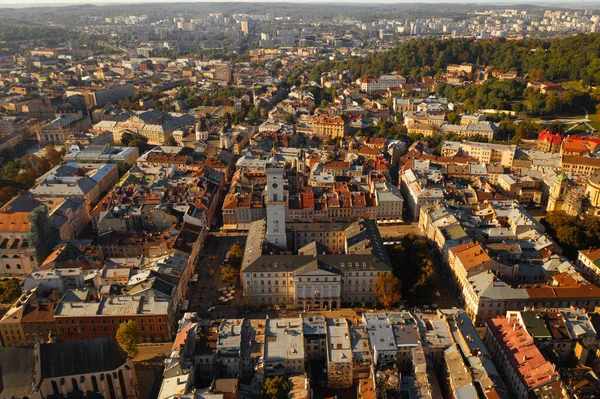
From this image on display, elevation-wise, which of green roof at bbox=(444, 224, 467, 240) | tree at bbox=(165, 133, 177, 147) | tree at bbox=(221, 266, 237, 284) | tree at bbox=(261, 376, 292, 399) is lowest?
tree at bbox=(165, 133, 177, 147)

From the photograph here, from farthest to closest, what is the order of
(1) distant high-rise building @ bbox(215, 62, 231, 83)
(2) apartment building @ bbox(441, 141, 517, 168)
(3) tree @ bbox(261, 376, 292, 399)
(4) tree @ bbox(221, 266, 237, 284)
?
(1) distant high-rise building @ bbox(215, 62, 231, 83) < (2) apartment building @ bbox(441, 141, 517, 168) < (4) tree @ bbox(221, 266, 237, 284) < (3) tree @ bbox(261, 376, 292, 399)

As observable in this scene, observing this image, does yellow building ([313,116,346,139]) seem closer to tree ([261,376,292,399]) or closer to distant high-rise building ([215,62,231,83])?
tree ([261,376,292,399])

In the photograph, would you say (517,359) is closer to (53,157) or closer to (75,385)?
(75,385)

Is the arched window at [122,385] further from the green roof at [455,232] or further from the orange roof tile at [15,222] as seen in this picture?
the green roof at [455,232]

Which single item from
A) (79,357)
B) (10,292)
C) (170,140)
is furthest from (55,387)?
(170,140)

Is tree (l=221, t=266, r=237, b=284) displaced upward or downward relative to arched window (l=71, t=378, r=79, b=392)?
downward

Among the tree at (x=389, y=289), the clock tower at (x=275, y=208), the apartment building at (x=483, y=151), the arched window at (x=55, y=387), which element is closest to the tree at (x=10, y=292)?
the arched window at (x=55, y=387)

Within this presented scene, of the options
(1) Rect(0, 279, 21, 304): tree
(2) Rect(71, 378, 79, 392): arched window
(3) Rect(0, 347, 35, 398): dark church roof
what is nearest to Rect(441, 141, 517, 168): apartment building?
(1) Rect(0, 279, 21, 304): tree
